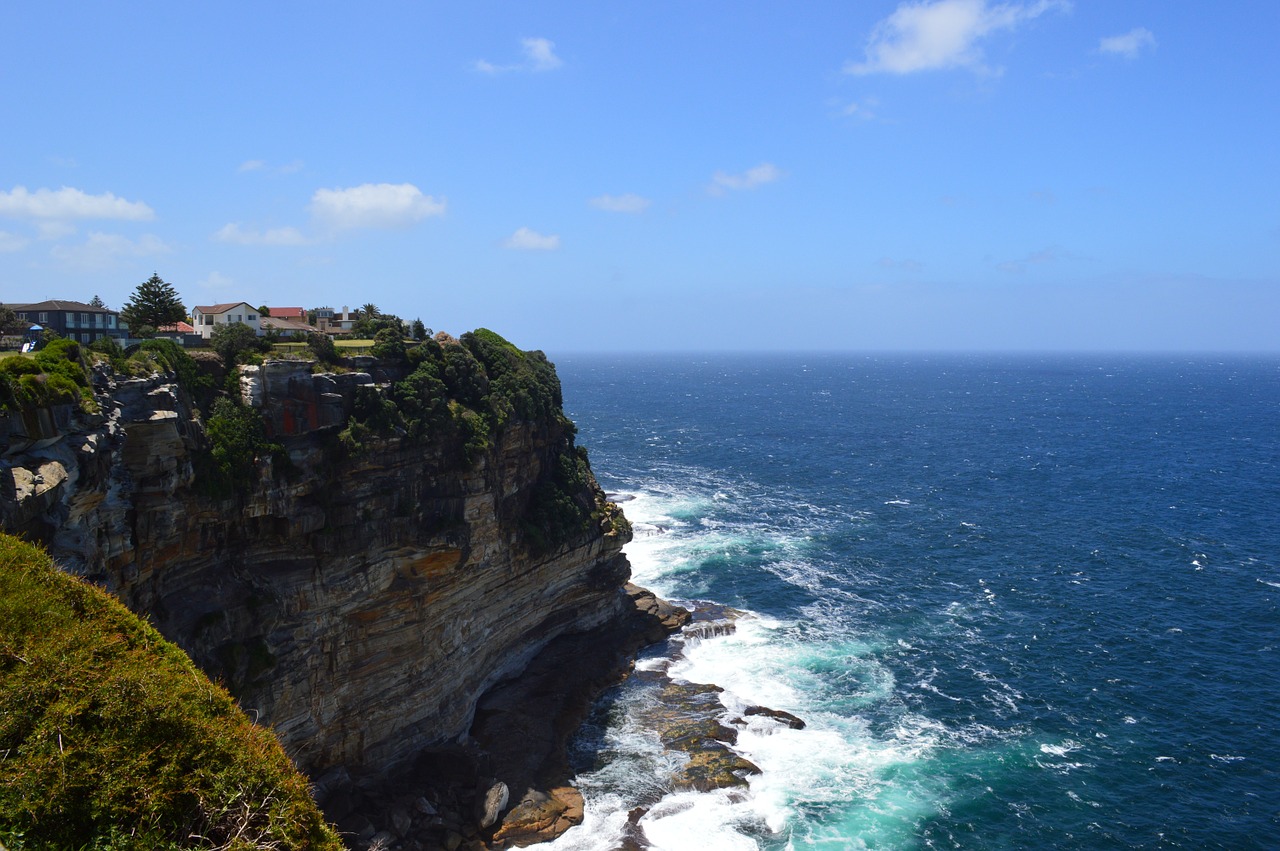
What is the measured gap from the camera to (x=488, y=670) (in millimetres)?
51594

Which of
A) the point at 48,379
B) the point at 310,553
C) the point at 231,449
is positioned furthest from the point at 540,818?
the point at 48,379

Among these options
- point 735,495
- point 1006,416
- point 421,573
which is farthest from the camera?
point 1006,416

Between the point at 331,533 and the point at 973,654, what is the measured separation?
45743 mm

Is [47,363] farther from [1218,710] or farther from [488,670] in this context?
[1218,710]

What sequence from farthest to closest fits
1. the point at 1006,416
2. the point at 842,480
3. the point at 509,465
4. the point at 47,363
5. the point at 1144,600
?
the point at 1006,416 < the point at 842,480 < the point at 1144,600 < the point at 509,465 < the point at 47,363

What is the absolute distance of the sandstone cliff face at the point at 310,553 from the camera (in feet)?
100

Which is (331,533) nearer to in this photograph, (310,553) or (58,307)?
(310,553)

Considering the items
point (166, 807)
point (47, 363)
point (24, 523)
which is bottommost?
point (166, 807)

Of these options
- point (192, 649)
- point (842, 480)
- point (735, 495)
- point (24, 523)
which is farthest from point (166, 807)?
point (842, 480)

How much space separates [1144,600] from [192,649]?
69.5 m

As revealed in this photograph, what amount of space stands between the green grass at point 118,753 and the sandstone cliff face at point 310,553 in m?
7.96

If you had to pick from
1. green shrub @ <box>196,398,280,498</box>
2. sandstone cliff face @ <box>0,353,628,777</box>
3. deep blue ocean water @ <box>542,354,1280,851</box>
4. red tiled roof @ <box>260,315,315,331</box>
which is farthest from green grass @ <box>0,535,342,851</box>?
red tiled roof @ <box>260,315,315,331</box>

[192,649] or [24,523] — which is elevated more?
[24,523]

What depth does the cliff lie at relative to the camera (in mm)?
31359
